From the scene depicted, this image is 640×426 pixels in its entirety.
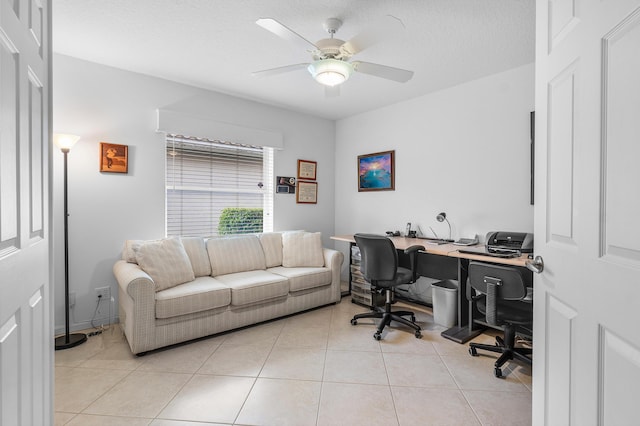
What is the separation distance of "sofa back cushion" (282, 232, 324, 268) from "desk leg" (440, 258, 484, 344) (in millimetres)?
1514

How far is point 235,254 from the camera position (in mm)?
3373

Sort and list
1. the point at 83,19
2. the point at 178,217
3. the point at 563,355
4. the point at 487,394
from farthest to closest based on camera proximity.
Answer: the point at 178,217 → the point at 83,19 → the point at 487,394 → the point at 563,355

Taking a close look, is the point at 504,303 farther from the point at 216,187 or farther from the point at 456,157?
the point at 216,187

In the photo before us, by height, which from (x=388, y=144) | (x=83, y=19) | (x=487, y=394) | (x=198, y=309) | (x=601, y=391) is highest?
(x=83, y=19)

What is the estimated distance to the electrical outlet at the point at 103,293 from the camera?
2.89m

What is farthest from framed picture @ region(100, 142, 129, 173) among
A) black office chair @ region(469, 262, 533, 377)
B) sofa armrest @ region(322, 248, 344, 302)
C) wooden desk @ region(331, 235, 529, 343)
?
black office chair @ region(469, 262, 533, 377)

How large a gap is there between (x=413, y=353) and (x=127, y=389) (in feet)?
6.77

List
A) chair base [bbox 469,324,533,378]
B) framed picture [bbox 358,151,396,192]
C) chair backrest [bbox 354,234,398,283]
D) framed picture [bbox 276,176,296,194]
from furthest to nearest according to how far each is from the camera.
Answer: framed picture [bbox 276,176,296,194]
framed picture [bbox 358,151,396,192]
chair backrest [bbox 354,234,398,283]
chair base [bbox 469,324,533,378]

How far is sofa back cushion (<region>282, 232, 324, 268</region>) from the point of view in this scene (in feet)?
11.8

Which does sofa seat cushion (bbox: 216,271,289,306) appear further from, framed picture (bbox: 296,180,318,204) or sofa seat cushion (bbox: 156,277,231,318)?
framed picture (bbox: 296,180,318,204)

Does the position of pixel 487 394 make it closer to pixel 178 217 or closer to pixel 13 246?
pixel 13 246

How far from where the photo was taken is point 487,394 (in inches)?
74.6

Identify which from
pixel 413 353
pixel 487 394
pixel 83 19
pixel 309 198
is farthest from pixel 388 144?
pixel 83 19

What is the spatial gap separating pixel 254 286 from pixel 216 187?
1441mm
